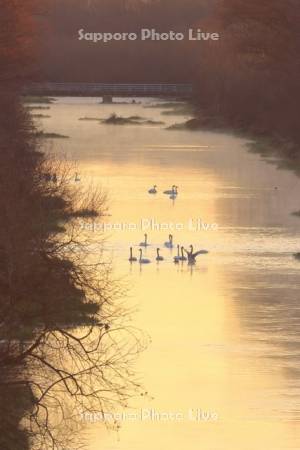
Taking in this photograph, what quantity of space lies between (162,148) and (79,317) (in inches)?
1562

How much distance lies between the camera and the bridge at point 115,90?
306ft

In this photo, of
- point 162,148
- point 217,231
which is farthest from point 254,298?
point 162,148

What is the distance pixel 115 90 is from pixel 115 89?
0.57m

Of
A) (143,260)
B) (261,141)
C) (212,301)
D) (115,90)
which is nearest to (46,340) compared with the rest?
(212,301)

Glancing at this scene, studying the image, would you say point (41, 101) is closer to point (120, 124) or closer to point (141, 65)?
point (141, 65)

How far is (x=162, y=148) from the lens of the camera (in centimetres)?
5725

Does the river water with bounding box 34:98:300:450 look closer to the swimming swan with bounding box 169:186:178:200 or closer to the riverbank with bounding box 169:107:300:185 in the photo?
the swimming swan with bounding box 169:186:178:200

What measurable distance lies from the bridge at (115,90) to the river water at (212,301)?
42935 millimetres

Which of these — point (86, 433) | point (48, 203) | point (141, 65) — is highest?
point (141, 65)

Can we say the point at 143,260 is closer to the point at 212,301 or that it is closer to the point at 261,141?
the point at 212,301

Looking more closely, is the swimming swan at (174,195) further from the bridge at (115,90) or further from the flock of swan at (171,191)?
the bridge at (115,90)

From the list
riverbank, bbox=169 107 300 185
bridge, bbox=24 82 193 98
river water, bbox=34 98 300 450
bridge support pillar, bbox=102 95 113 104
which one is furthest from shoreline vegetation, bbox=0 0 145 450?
bridge support pillar, bbox=102 95 113 104

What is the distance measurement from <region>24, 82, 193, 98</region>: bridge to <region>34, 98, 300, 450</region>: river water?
42.9 metres

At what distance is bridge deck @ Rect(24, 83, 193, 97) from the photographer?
306 feet
